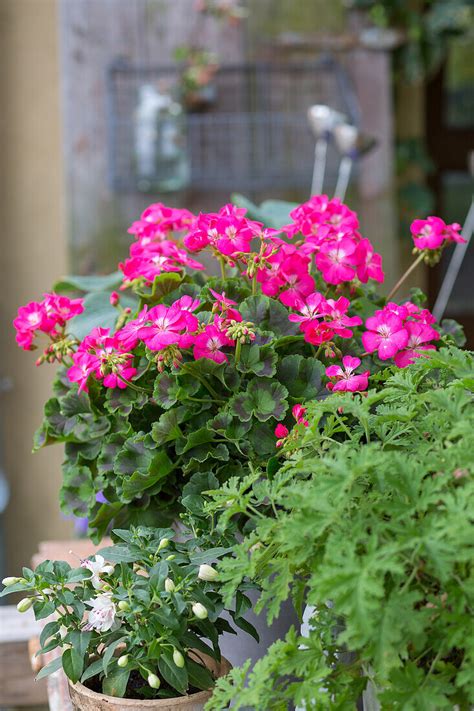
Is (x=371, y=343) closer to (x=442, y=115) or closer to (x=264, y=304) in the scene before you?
(x=264, y=304)

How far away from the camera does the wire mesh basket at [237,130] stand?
2.38m

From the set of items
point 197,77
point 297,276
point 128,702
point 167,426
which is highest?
point 197,77

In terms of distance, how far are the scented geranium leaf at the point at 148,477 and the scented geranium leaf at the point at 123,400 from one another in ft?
0.16

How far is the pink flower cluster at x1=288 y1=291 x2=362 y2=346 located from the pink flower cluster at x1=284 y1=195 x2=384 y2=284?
5cm

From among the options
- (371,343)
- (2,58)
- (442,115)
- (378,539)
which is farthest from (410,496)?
(442,115)

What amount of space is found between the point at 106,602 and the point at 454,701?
0.25 meters

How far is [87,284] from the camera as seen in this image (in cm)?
130

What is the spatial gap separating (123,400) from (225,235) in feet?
0.60

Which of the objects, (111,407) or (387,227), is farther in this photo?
(387,227)

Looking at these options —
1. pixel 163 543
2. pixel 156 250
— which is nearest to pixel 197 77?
pixel 156 250

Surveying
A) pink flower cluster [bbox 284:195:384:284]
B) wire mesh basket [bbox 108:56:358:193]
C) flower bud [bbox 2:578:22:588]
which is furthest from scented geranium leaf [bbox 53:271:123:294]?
wire mesh basket [bbox 108:56:358:193]

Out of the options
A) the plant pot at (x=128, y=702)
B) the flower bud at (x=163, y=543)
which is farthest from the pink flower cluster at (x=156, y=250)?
the plant pot at (x=128, y=702)

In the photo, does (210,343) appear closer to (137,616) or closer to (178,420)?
(178,420)

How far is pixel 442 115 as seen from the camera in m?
3.17
